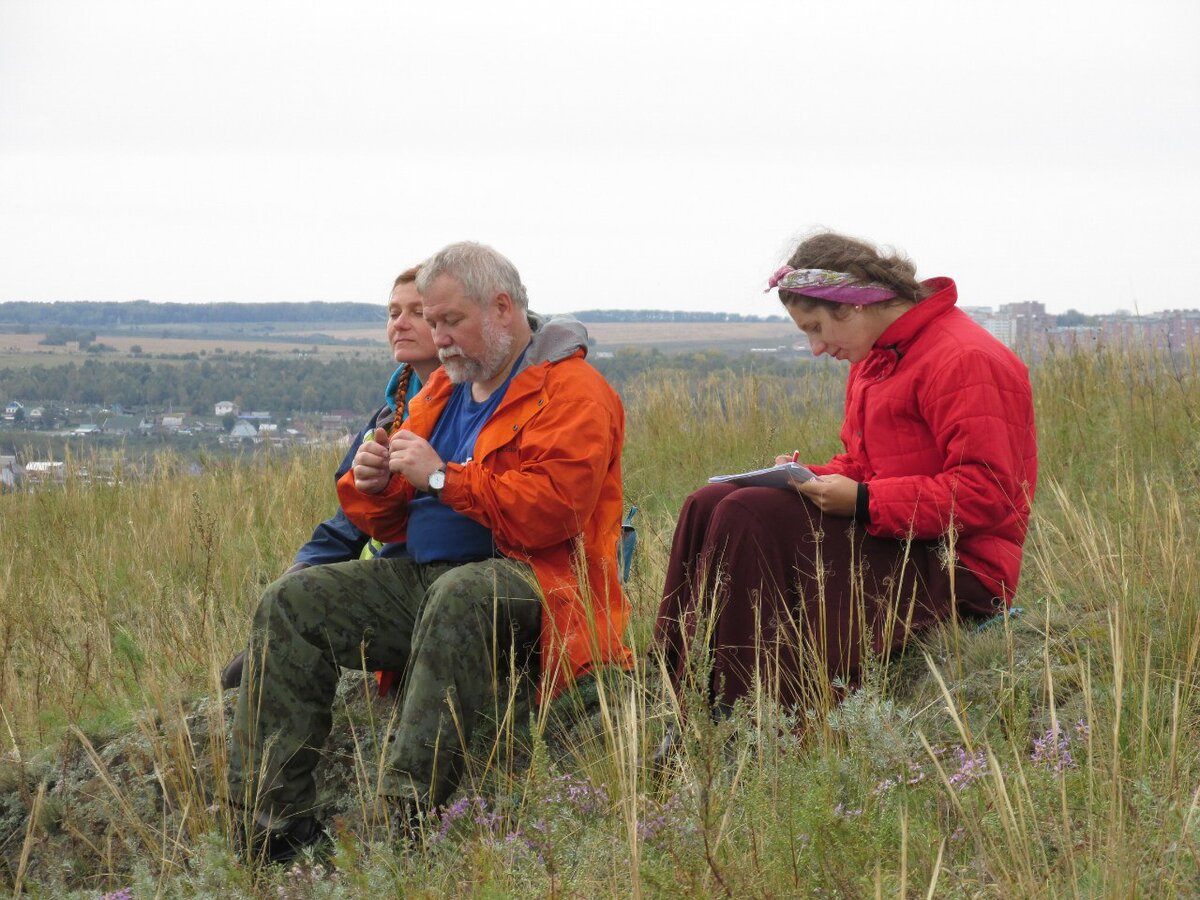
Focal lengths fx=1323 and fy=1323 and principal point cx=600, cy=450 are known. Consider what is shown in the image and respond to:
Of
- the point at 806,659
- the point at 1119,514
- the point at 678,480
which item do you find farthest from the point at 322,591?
the point at 678,480

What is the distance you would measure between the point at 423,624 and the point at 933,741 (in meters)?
→ 1.35

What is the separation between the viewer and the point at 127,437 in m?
10.6

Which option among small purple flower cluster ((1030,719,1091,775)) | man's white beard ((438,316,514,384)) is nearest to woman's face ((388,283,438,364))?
man's white beard ((438,316,514,384))

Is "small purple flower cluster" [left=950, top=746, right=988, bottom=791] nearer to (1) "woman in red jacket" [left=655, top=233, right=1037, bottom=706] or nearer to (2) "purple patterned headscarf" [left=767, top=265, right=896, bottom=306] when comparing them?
(1) "woman in red jacket" [left=655, top=233, right=1037, bottom=706]

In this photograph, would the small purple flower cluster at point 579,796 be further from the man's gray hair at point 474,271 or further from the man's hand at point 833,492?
the man's gray hair at point 474,271

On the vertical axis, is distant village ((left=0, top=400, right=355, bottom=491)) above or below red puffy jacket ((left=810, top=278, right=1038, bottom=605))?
below

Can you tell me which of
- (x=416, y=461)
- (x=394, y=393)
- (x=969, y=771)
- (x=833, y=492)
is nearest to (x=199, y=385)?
(x=394, y=393)

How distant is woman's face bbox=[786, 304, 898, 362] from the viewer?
12.7 feet

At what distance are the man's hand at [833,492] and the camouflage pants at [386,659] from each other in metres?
0.82

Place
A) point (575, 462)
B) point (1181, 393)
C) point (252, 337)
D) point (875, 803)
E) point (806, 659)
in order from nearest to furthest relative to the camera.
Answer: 1. point (875, 803)
2. point (806, 659)
3. point (575, 462)
4. point (1181, 393)
5. point (252, 337)

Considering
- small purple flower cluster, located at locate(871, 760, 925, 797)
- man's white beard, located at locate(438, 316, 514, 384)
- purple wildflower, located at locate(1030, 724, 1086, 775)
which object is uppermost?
man's white beard, located at locate(438, 316, 514, 384)

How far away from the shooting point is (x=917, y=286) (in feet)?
12.7

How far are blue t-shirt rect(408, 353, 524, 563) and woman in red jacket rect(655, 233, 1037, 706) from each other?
0.60 m

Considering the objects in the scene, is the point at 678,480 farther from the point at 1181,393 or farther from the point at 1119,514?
the point at 1119,514
